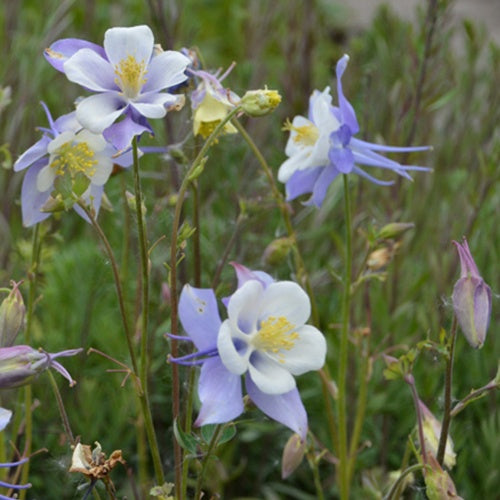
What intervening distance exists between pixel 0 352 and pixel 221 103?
37cm

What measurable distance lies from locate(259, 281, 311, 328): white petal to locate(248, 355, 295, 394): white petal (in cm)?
4

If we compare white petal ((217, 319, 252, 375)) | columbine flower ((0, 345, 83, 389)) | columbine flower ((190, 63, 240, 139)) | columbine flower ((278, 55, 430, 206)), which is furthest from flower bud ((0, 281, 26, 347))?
columbine flower ((278, 55, 430, 206))

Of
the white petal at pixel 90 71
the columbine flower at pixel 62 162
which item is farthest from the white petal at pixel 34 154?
the white petal at pixel 90 71

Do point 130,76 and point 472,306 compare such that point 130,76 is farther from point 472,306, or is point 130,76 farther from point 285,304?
point 472,306

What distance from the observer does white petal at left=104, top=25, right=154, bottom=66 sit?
0.79 m

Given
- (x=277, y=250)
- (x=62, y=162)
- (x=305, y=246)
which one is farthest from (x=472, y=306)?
(x=305, y=246)

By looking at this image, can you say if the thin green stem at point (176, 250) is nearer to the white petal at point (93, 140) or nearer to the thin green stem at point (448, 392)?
the white petal at point (93, 140)

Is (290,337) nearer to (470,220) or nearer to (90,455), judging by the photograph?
(90,455)

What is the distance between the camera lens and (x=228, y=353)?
724mm

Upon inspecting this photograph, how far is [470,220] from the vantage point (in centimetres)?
143

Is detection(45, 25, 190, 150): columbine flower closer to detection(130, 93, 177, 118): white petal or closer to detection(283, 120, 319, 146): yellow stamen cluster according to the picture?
detection(130, 93, 177, 118): white petal

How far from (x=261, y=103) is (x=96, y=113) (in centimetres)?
14

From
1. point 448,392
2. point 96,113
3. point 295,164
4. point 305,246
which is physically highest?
point 96,113

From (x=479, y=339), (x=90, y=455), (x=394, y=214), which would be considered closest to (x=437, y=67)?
(x=394, y=214)
